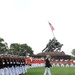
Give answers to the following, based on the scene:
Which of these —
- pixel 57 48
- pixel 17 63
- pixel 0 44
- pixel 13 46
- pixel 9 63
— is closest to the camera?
pixel 9 63

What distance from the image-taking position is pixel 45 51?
268ft

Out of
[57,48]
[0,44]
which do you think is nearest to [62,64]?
[57,48]

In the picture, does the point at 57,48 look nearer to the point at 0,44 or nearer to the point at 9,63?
the point at 0,44

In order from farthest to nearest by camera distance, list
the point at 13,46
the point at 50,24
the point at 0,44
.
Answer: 1. the point at 13,46
2. the point at 0,44
3. the point at 50,24

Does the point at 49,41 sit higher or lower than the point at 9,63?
higher

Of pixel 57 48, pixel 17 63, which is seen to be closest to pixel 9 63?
pixel 17 63

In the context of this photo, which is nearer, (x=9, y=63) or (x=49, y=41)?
(x=9, y=63)

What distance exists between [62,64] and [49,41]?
21.7 metres

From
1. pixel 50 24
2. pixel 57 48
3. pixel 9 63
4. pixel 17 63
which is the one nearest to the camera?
pixel 9 63

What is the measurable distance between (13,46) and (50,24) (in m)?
79.1

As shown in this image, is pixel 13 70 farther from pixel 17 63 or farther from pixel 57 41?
pixel 57 41

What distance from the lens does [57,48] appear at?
77.4 m

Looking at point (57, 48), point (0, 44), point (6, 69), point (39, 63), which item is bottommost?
point (6, 69)

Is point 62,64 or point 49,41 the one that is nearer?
point 62,64
